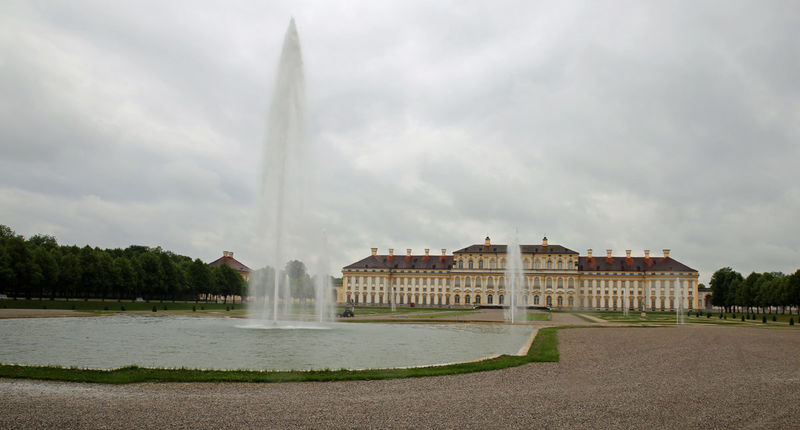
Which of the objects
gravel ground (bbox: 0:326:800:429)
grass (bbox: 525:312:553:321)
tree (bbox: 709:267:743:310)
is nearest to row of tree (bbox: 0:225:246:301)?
grass (bbox: 525:312:553:321)

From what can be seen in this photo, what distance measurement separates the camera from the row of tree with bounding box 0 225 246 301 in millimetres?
54500

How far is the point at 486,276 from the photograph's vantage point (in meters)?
114

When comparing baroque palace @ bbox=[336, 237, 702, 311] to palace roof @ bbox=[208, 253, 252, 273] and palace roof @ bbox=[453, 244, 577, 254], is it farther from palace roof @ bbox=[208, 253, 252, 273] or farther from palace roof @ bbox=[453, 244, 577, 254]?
palace roof @ bbox=[208, 253, 252, 273]

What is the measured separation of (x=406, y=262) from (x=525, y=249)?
24.6 metres

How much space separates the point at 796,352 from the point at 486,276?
93.7 meters

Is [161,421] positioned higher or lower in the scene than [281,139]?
lower

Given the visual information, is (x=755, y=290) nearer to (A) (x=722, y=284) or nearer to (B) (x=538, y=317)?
(A) (x=722, y=284)

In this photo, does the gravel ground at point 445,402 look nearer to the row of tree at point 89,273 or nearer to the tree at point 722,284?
the row of tree at point 89,273

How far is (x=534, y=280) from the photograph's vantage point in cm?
11156

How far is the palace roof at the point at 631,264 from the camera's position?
360 feet

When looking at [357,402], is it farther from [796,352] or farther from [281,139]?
[281,139]

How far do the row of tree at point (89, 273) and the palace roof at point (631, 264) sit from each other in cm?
7227

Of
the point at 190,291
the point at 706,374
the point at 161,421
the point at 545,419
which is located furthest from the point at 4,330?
the point at 190,291

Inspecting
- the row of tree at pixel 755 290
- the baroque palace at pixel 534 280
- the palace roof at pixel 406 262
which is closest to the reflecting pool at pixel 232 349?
the row of tree at pixel 755 290
